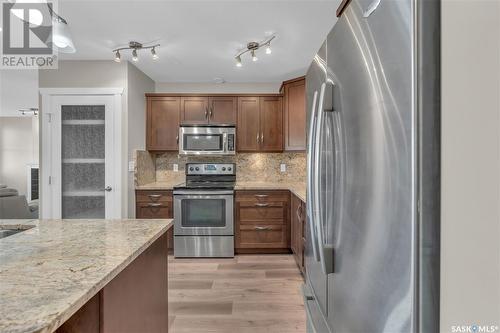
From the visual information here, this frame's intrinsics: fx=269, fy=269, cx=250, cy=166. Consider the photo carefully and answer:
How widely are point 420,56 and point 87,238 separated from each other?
4.46 feet

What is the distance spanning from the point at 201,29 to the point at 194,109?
1.48 m

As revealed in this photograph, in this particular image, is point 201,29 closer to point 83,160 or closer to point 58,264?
point 83,160

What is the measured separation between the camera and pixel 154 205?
11.3ft

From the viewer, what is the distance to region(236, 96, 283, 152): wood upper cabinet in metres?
3.86

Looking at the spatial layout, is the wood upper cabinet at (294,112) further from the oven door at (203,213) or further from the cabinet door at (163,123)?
the cabinet door at (163,123)

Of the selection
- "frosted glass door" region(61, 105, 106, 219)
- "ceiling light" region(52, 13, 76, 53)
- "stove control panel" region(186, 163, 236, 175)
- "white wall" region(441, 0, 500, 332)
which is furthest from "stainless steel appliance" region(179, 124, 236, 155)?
"white wall" region(441, 0, 500, 332)

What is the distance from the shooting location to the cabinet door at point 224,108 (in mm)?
3846

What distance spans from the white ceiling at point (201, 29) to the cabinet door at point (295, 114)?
12.3 inches

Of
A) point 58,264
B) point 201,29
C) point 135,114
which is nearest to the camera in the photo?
point 58,264

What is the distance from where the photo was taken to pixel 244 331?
2.00 m

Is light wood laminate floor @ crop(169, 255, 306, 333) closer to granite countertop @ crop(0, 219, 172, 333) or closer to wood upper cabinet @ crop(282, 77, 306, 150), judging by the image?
granite countertop @ crop(0, 219, 172, 333)
